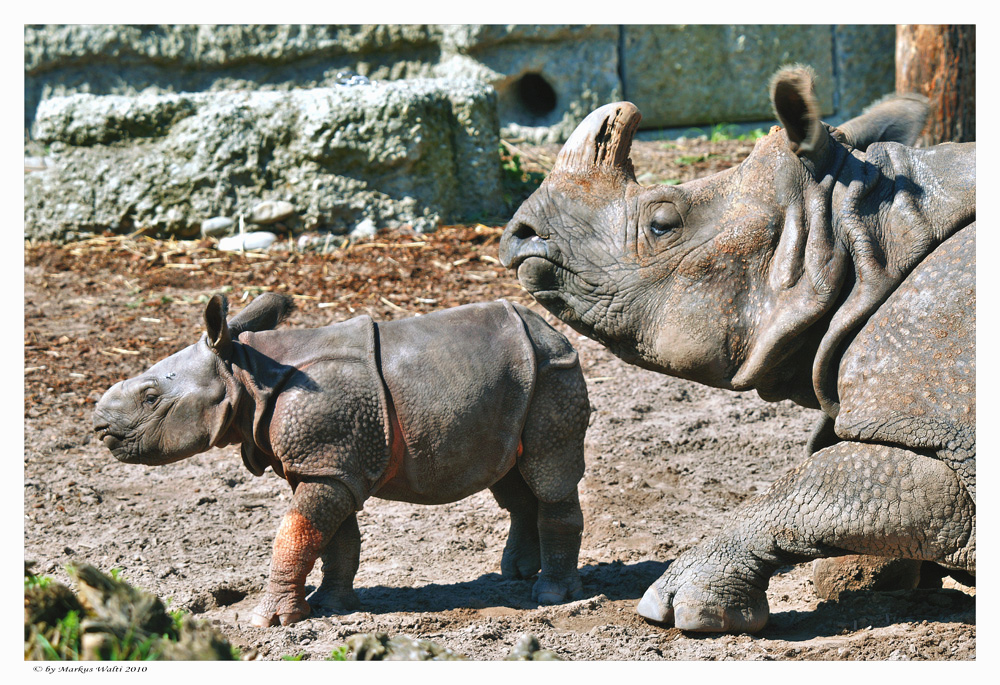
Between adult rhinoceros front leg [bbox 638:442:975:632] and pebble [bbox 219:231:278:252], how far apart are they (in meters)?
5.74

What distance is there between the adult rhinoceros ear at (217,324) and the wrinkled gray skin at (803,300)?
1.03m

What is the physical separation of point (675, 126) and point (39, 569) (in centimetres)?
885

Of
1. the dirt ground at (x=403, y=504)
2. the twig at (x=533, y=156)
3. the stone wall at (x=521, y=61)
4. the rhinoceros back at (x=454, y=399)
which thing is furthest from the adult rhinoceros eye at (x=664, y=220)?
the stone wall at (x=521, y=61)

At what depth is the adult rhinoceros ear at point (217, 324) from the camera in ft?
12.0

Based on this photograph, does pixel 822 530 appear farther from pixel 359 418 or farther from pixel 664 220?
pixel 359 418

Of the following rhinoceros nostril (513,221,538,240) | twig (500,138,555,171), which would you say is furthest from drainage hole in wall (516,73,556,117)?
rhinoceros nostril (513,221,538,240)

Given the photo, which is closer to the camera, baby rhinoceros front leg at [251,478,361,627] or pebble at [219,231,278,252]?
baby rhinoceros front leg at [251,478,361,627]

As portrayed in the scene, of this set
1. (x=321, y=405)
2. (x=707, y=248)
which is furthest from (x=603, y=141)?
(x=321, y=405)

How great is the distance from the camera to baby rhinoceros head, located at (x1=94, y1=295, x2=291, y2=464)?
3766mm

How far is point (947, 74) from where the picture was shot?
7.93 meters

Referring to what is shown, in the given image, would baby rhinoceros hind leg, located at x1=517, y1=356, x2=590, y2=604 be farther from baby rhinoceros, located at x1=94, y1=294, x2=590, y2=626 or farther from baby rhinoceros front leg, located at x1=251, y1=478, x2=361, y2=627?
baby rhinoceros front leg, located at x1=251, y1=478, x2=361, y2=627

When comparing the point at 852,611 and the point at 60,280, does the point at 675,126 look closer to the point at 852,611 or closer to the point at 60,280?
the point at 60,280

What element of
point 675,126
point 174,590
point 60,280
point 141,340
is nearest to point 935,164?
point 174,590

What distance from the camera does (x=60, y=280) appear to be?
8.12 m
